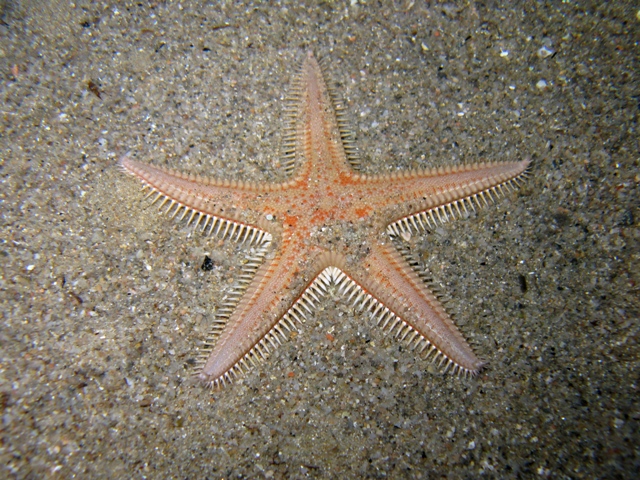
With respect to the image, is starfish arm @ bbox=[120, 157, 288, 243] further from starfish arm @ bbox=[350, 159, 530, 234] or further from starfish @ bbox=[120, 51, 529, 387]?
starfish arm @ bbox=[350, 159, 530, 234]

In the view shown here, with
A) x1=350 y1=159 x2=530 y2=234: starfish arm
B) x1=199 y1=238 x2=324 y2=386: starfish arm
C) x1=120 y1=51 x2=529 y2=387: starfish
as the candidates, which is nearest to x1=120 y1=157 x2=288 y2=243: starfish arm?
x1=120 y1=51 x2=529 y2=387: starfish

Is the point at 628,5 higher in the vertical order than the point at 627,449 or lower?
higher

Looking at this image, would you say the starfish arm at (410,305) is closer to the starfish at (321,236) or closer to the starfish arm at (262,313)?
the starfish at (321,236)

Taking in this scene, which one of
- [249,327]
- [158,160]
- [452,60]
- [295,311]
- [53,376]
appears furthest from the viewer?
[452,60]

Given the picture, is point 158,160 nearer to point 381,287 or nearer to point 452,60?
point 381,287

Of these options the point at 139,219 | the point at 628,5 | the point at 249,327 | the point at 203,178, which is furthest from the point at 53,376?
the point at 628,5

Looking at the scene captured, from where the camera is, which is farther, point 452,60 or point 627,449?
point 452,60

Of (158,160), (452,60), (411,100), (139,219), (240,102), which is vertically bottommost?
(139,219)

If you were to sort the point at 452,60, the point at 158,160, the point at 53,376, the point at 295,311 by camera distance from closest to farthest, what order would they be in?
the point at 53,376
the point at 295,311
the point at 158,160
the point at 452,60
